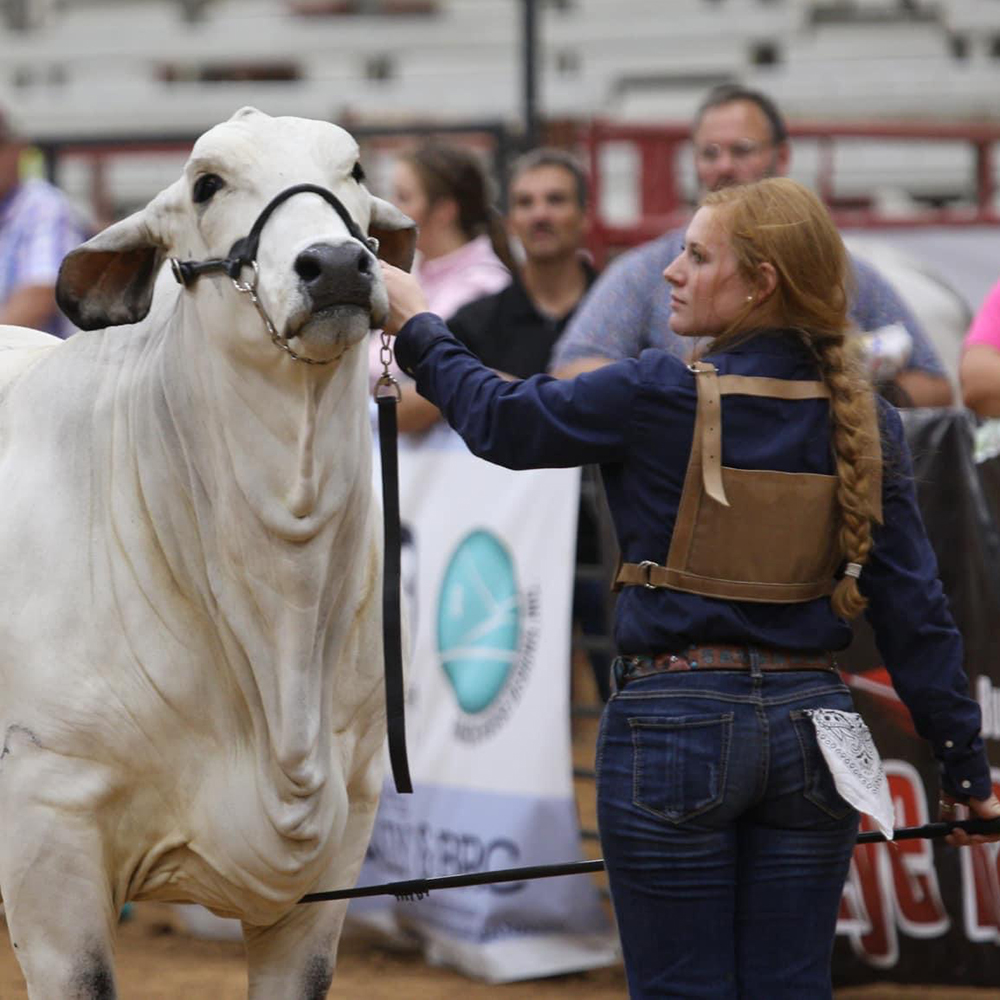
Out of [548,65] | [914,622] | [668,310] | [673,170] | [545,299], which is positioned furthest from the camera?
[548,65]

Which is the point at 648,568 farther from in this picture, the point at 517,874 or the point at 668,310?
the point at 668,310

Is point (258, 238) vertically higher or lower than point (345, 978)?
higher

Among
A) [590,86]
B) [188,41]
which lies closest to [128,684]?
[590,86]

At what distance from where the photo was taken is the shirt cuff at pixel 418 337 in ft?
9.55

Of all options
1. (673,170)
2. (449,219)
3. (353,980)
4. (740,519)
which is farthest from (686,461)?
(673,170)

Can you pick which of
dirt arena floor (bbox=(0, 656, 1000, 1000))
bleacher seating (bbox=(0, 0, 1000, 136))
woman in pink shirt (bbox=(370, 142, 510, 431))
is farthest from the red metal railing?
bleacher seating (bbox=(0, 0, 1000, 136))

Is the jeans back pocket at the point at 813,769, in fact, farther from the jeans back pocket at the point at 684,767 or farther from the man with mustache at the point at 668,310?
the man with mustache at the point at 668,310

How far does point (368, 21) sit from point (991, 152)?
8672 millimetres

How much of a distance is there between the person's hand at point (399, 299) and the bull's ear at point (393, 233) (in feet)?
0.26

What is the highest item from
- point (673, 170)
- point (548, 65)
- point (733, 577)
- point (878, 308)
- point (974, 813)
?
point (548, 65)

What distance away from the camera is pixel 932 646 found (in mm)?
2910

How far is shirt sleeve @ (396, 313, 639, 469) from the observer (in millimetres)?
2762

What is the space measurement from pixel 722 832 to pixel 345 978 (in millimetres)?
2562

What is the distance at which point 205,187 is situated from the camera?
9.16ft
